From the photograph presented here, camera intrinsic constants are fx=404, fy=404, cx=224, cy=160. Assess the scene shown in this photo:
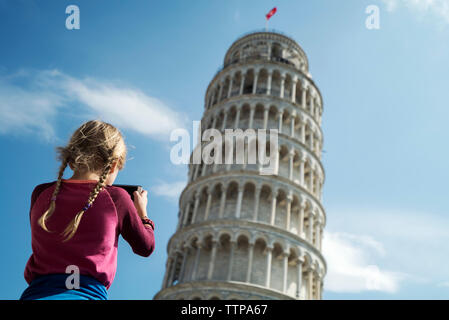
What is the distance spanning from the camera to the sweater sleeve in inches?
88.2

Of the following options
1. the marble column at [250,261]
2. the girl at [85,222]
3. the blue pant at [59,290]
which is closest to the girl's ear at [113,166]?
the girl at [85,222]

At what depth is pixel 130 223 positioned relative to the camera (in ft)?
7.39

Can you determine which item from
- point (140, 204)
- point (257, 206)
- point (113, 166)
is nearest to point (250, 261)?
point (257, 206)

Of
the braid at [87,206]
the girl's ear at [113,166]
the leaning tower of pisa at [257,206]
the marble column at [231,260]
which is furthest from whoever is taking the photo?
the leaning tower of pisa at [257,206]

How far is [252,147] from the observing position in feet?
94.8

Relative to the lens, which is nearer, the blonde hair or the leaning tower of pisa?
the blonde hair

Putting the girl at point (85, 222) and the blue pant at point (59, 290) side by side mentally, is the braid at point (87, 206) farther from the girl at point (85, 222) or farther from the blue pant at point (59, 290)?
the blue pant at point (59, 290)

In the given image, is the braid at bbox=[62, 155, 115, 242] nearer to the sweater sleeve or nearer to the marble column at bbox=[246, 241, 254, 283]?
the sweater sleeve

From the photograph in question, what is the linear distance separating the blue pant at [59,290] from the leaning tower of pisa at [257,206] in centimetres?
2087

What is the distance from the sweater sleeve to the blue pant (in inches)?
11.6

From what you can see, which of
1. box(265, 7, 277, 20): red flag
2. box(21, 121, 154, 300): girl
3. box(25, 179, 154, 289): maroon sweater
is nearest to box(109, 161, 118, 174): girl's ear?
box(21, 121, 154, 300): girl

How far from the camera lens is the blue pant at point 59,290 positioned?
1952 mm
